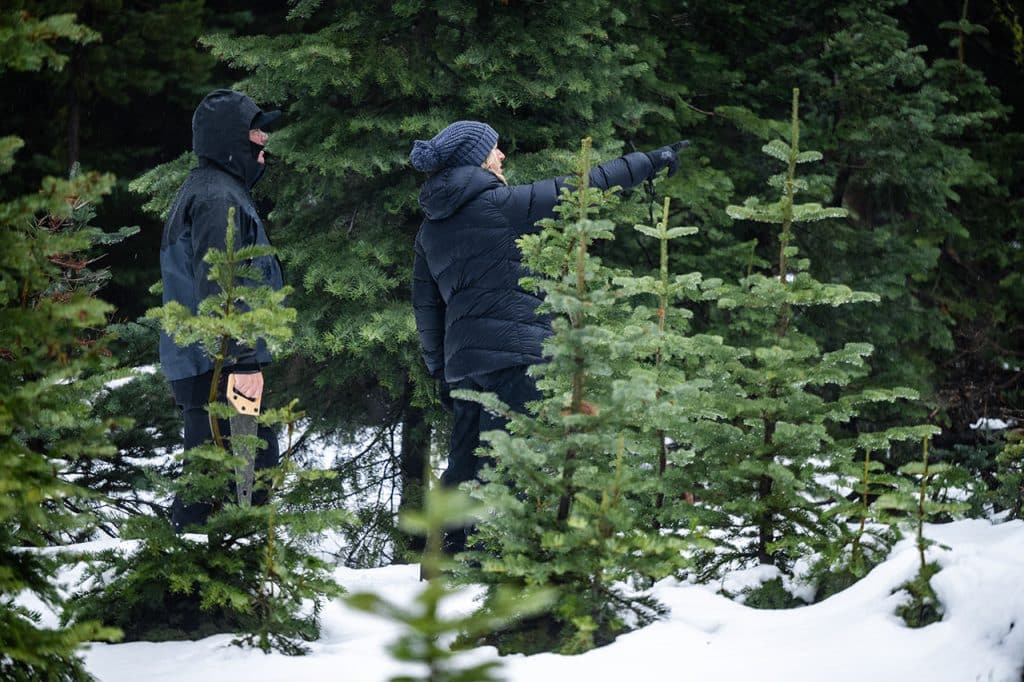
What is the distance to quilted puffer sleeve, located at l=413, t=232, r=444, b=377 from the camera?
663cm

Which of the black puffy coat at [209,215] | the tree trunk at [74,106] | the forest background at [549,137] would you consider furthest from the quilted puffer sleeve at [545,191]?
the tree trunk at [74,106]

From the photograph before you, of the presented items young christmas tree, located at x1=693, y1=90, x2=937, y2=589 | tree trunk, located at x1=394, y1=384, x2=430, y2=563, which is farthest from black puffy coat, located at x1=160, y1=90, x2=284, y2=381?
tree trunk, located at x1=394, y1=384, x2=430, y2=563

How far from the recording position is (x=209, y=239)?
232 inches

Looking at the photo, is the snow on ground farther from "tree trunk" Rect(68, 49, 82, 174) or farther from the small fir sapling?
"tree trunk" Rect(68, 49, 82, 174)

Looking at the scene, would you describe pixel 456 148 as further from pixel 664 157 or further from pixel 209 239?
pixel 209 239

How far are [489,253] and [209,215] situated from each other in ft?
5.10

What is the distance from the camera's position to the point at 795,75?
10898 millimetres

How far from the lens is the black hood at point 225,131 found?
6.18m

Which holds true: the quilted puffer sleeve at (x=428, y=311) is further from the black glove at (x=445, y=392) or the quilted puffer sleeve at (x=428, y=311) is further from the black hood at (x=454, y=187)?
the black hood at (x=454, y=187)

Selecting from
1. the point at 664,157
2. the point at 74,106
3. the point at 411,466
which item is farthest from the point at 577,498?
the point at 74,106

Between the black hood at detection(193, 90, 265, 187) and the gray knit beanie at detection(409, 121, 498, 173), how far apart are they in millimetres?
983

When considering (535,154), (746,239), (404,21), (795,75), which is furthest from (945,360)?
(404,21)

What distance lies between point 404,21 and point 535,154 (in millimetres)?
1575

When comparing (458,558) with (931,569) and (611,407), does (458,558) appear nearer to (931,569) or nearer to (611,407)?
(611,407)
